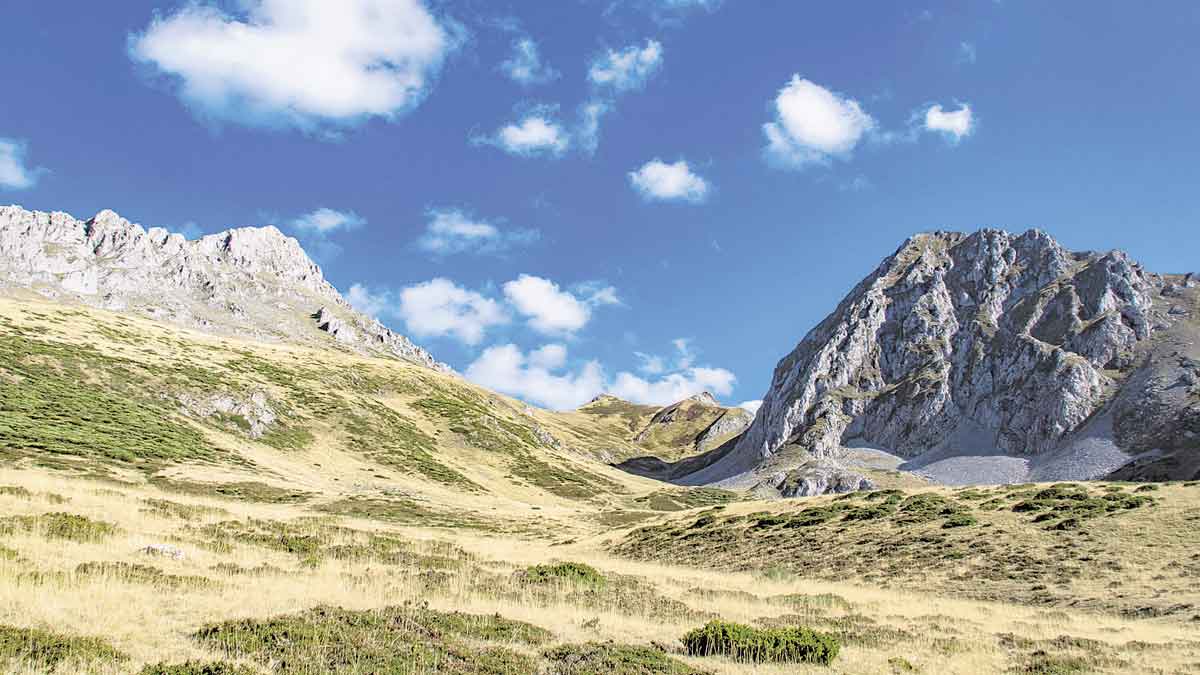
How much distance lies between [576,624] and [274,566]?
10.0 metres

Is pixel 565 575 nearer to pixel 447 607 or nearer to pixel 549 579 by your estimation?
pixel 549 579

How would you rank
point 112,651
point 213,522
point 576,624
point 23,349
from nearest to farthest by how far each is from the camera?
1. point 112,651
2. point 576,624
3. point 213,522
4. point 23,349

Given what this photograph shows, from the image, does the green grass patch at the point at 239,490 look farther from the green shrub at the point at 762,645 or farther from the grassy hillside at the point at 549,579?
the green shrub at the point at 762,645

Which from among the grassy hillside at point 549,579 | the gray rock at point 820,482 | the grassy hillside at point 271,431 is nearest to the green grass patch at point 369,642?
the grassy hillside at point 549,579

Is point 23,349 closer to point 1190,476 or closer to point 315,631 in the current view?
point 315,631

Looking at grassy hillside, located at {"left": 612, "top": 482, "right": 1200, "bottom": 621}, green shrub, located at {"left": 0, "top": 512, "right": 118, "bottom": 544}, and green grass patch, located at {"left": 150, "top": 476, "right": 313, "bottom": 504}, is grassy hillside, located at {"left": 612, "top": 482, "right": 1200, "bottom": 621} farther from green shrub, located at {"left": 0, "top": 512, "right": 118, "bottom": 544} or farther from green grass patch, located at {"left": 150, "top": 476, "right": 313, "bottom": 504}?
A: green grass patch, located at {"left": 150, "top": 476, "right": 313, "bottom": 504}

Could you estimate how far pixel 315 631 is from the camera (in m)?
11.8

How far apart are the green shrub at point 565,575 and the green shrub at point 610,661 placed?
32.5 feet

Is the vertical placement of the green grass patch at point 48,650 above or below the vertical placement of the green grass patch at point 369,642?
above

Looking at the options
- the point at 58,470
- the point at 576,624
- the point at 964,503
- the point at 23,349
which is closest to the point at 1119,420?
the point at 964,503

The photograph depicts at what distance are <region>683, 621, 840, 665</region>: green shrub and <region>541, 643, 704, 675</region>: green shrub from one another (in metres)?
1.32

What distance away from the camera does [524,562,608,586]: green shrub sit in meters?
22.9

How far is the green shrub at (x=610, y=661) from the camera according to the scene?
11328mm

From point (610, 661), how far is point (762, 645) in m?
3.95
